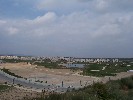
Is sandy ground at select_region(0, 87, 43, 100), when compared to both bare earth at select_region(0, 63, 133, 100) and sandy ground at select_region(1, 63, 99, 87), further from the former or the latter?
sandy ground at select_region(1, 63, 99, 87)

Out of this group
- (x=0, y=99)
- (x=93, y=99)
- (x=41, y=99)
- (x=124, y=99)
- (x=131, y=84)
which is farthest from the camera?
(x=131, y=84)

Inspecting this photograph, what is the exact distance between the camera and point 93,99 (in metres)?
15.1

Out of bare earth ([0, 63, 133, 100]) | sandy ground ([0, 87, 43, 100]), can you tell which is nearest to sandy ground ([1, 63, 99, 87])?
bare earth ([0, 63, 133, 100])

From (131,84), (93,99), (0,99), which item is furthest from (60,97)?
(131,84)

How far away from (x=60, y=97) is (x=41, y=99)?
83 centimetres

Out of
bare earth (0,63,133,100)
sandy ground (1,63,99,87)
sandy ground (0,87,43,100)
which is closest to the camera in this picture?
sandy ground (0,87,43,100)

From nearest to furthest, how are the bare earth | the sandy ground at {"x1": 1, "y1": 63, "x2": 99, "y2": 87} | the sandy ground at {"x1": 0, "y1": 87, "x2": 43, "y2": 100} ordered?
the sandy ground at {"x1": 0, "y1": 87, "x2": 43, "y2": 100}, the bare earth, the sandy ground at {"x1": 1, "y1": 63, "x2": 99, "y2": 87}

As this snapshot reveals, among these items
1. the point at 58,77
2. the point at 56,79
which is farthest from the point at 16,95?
the point at 58,77

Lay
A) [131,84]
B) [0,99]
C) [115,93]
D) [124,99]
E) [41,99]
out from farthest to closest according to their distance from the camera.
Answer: [131,84]
[0,99]
[115,93]
[124,99]
[41,99]

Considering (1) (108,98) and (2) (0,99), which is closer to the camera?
(1) (108,98)

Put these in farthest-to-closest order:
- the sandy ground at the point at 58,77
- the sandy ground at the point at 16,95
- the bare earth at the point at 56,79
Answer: the sandy ground at the point at 58,77, the bare earth at the point at 56,79, the sandy ground at the point at 16,95

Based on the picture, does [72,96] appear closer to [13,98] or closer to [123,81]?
[13,98]

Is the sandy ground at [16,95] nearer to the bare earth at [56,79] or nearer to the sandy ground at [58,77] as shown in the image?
the bare earth at [56,79]

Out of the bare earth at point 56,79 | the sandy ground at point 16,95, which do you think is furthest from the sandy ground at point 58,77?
the sandy ground at point 16,95
